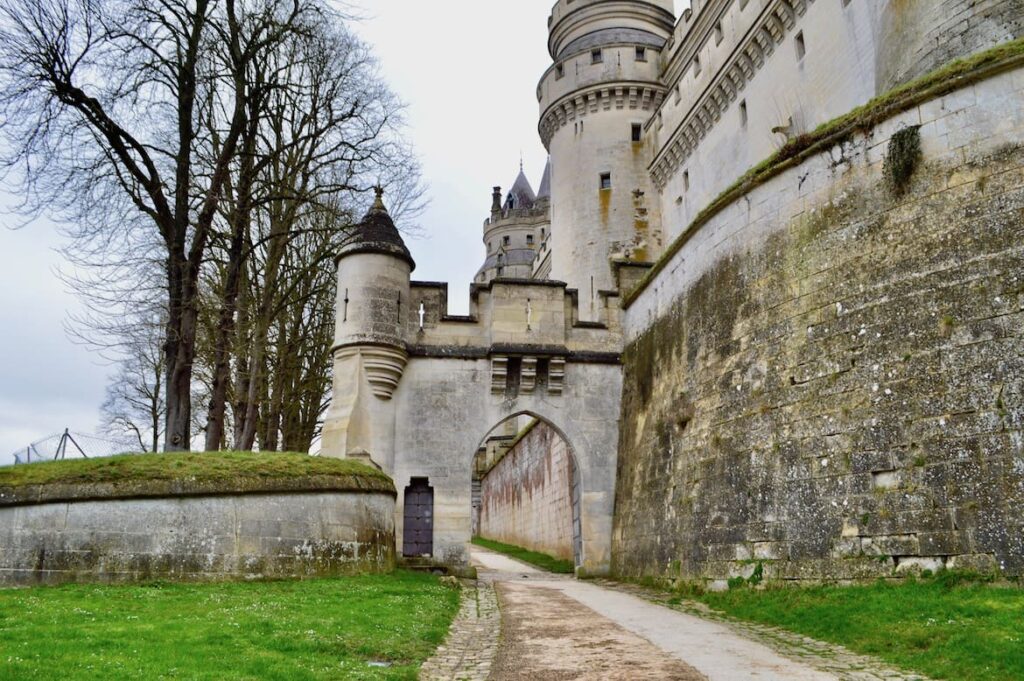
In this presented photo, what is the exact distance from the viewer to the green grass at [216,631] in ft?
17.9

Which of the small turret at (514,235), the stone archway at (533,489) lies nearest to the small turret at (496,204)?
the small turret at (514,235)

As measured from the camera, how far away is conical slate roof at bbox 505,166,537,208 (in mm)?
59656

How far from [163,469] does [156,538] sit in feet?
3.06

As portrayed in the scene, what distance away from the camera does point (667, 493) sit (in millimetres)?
13516

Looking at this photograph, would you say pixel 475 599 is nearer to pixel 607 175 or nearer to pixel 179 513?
pixel 179 513

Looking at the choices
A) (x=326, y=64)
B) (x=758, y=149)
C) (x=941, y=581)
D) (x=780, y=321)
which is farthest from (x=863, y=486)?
(x=326, y=64)

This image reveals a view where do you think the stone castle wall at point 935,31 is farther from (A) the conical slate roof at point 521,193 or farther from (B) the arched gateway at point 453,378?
(A) the conical slate roof at point 521,193

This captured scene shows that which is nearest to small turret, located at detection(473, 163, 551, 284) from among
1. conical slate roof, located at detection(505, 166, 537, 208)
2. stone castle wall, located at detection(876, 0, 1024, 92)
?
conical slate roof, located at detection(505, 166, 537, 208)

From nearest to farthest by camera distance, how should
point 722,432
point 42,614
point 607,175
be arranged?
point 42,614
point 722,432
point 607,175

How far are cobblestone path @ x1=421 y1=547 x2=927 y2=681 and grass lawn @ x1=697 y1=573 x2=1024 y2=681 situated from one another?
0.26m

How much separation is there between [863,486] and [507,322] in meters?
9.55

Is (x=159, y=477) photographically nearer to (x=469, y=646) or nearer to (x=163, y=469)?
(x=163, y=469)

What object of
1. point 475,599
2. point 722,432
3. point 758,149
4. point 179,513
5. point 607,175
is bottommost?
point 475,599

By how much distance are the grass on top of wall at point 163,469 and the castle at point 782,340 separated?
13.1 feet
